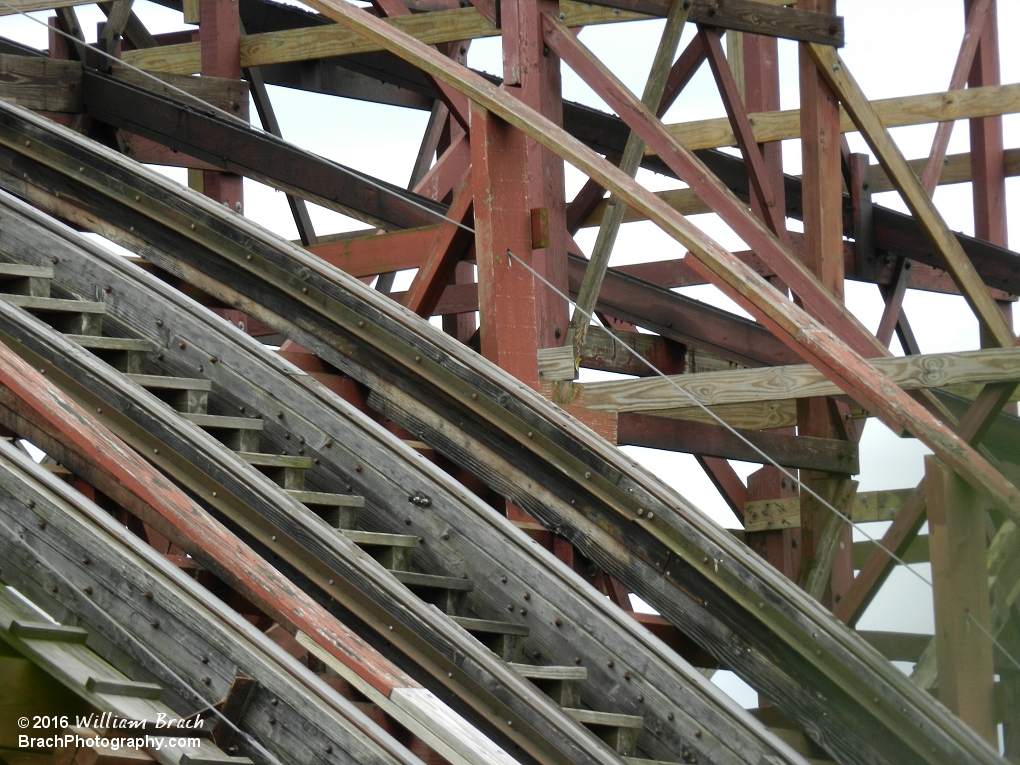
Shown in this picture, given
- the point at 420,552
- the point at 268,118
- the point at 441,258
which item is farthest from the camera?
the point at 268,118

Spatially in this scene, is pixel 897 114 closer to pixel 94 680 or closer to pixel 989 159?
pixel 989 159

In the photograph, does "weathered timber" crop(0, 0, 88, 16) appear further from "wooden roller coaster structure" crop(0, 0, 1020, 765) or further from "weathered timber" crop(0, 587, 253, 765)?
"weathered timber" crop(0, 587, 253, 765)

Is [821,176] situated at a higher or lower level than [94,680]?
higher

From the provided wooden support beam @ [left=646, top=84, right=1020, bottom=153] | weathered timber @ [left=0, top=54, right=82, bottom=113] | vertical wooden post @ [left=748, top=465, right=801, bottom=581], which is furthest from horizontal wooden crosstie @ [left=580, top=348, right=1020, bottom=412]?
weathered timber @ [left=0, top=54, right=82, bottom=113]

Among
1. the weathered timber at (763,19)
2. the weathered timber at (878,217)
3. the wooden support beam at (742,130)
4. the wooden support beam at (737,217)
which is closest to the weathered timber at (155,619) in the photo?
the wooden support beam at (737,217)

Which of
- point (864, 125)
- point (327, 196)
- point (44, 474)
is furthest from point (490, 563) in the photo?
point (327, 196)

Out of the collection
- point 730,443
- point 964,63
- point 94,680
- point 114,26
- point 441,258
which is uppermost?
point 964,63

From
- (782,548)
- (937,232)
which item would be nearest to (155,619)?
(937,232)

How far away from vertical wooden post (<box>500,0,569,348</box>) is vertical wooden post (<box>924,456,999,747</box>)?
1.63 m

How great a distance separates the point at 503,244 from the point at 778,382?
1157mm

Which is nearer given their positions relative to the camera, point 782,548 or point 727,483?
point 782,548

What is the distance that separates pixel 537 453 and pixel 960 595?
60.1 inches

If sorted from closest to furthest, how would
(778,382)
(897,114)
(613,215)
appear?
(778,382) → (613,215) → (897,114)

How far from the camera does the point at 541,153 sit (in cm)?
557
